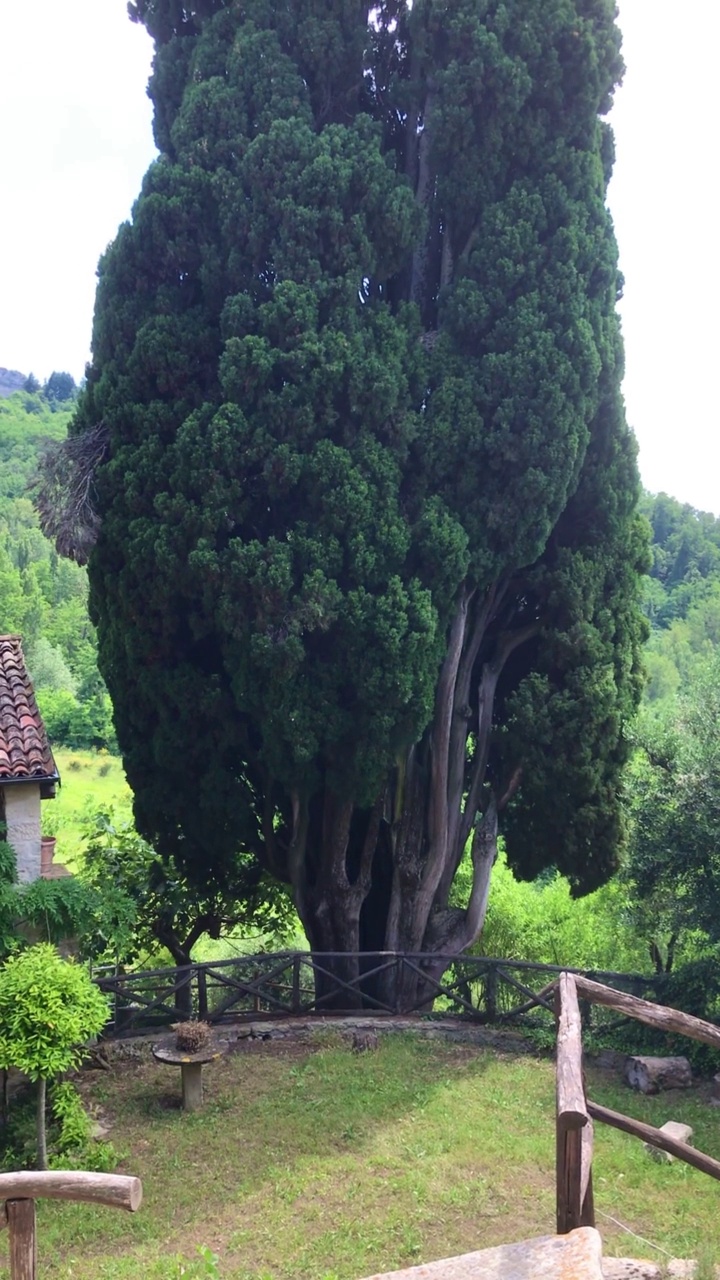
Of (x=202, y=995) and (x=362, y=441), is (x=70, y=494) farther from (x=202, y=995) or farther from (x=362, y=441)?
(x=202, y=995)

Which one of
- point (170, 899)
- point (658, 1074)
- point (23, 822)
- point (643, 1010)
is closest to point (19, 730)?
point (23, 822)

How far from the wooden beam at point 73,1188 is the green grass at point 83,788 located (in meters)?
21.5

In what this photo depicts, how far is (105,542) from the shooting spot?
36.2 feet

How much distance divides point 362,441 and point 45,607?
45.6m

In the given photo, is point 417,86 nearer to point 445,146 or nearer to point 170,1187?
point 445,146

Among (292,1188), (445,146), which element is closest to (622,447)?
(445,146)

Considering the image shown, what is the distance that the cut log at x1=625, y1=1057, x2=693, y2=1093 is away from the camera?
9.38m

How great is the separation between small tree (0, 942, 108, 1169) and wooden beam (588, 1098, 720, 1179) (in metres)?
4.19

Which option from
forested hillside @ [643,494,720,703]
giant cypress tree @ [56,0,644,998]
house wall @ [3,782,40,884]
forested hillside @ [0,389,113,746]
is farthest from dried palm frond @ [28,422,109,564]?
forested hillside @ [643,494,720,703]

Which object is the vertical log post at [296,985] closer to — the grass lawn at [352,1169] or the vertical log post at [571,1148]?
the grass lawn at [352,1169]

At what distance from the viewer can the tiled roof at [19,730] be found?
8.70m

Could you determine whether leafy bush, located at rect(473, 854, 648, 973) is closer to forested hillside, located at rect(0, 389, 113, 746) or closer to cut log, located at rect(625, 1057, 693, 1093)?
cut log, located at rect(625, 1057, 693, 1093)

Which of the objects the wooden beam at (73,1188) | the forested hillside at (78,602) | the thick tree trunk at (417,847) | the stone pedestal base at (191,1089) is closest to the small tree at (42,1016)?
the stone pedestal base at (191,1089)

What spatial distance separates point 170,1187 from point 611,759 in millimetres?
6552
